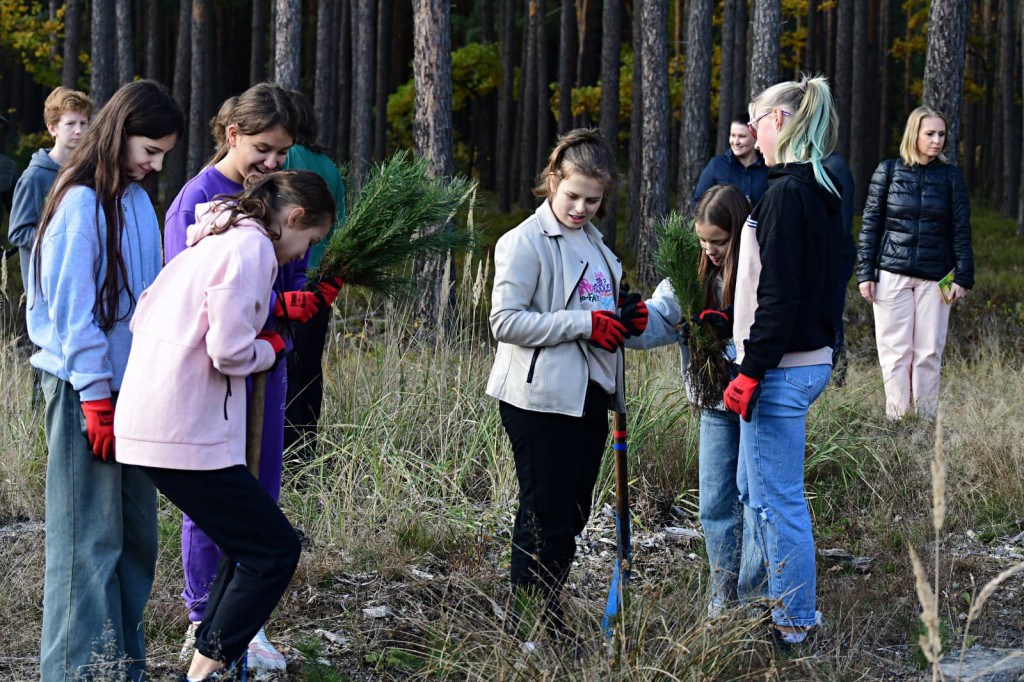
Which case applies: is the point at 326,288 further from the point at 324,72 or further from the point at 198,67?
the point at 198,67

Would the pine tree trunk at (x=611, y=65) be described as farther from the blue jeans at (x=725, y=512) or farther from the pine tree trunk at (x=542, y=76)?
the blue jeans at (x=725, y=512)

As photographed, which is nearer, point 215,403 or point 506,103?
point 215,403

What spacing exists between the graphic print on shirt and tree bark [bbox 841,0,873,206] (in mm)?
20867

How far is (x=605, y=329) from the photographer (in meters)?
3.28

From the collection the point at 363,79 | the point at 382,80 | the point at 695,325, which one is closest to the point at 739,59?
the point at 363,79

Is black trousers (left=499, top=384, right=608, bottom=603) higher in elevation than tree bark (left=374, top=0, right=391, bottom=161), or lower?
lower

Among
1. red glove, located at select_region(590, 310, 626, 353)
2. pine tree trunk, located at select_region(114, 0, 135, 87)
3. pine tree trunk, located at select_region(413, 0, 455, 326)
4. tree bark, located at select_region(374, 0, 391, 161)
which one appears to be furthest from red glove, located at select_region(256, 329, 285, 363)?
tree bark, located at select_region(374, 0, 391, 161)

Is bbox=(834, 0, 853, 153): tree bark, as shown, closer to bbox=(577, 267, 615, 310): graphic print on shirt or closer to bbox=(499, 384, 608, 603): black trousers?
bbox=(577, 267, 615, 310): graphic print on shirt

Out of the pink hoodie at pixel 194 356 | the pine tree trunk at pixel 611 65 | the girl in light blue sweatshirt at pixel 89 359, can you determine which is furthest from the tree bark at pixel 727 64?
the pink hoodie at pixel 194 356

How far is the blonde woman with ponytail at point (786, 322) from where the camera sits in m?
3.29

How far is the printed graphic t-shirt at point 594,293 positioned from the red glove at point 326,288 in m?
0.78

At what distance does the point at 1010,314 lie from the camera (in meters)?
11.0

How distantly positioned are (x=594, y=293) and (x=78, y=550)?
175 centimetres

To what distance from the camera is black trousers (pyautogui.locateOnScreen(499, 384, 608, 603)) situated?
332cm
